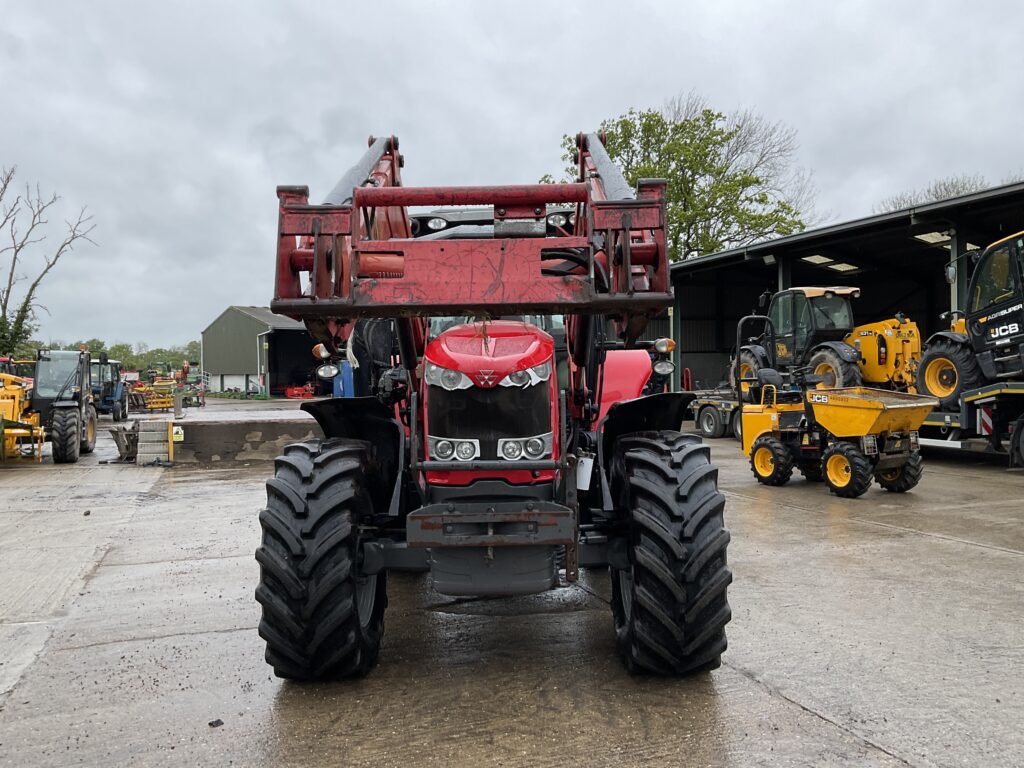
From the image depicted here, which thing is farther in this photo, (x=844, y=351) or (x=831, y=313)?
(x=831, y=313)

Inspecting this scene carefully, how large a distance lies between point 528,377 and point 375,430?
118 centimetres

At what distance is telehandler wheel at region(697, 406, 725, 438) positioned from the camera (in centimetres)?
1856

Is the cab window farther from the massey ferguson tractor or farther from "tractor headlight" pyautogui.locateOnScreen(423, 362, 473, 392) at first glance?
"tractor headlight" pyautogui.locateOnScreen(423, 362, 473, 392)

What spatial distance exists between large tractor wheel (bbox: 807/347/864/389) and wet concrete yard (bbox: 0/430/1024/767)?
23.4ft

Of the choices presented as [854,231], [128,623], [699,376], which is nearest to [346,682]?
[128,623]

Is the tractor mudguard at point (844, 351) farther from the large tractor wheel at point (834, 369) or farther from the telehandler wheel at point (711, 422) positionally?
the telehandler wheel at point (711, 422)

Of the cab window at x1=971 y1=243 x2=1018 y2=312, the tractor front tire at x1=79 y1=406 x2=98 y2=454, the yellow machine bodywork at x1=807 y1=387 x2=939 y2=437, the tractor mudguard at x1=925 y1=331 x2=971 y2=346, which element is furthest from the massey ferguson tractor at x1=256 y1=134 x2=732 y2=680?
the tractor front tire at x1=79 y1=406 x2=98 y2=454

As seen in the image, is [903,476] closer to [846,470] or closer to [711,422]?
[846,470]

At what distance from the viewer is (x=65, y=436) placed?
1423 cm

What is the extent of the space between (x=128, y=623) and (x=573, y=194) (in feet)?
11.8

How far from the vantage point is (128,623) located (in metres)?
4.84

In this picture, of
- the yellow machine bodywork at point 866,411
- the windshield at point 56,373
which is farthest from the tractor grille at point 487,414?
the windshield at point 56,373

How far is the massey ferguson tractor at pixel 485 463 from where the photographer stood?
10.7 feet

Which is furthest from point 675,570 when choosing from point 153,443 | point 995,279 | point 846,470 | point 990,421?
point 153,443
